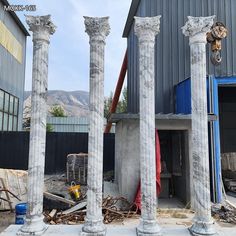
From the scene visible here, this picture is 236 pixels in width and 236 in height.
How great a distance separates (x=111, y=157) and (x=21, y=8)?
12.2 meters

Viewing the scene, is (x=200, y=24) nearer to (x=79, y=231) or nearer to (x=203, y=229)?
(x=203, y=229)

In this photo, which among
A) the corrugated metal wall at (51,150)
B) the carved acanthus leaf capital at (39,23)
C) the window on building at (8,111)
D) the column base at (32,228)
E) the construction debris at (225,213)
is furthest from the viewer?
the window on building at (8,111)

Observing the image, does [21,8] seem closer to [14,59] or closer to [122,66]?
[14,59]

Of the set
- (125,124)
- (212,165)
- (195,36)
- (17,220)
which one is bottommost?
(17,220)

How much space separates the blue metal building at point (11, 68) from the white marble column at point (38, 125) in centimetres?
1444

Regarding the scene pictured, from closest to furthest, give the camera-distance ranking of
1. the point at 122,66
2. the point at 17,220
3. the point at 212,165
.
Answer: the point at 17,220 → the point at 212,165 → the point at 122,66

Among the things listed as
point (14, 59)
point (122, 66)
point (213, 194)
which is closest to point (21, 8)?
point (14, 59)

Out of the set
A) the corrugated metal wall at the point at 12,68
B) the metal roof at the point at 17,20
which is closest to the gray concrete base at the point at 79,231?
the corrugated metal wall at the point at 12,68

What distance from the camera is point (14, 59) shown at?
75.5 ft

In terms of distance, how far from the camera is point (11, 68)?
22.3m

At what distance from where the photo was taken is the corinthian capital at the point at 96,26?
7109 mm

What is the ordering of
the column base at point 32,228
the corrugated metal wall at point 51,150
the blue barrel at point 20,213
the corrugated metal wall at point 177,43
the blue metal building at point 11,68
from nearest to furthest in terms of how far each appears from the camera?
1. the column base at point 32,228
2. the blue barrel at point 20,213
3. the corrugated metal wall at point 177,43
4. the corrugated metal wall at point 51,150
5. the blue metal building at point 11,68

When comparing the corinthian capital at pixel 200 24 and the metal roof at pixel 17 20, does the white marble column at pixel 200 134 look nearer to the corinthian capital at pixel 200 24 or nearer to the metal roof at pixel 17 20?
the corinthian capital at pixel 200 24

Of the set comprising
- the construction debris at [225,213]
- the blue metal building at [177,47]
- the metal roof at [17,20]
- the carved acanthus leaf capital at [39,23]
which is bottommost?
the construction debris at [225,213]
